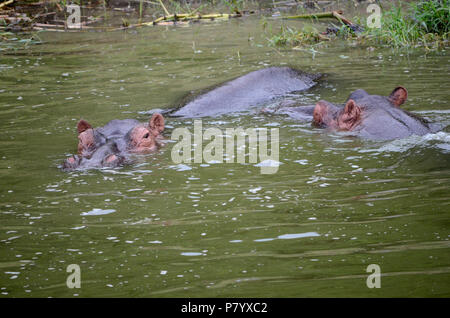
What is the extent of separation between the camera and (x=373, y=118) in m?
5.70

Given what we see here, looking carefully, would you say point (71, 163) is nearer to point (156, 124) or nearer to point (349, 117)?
point (156, 124)

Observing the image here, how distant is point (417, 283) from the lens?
2855 mm

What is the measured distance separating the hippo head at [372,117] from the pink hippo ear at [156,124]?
1.40 metres

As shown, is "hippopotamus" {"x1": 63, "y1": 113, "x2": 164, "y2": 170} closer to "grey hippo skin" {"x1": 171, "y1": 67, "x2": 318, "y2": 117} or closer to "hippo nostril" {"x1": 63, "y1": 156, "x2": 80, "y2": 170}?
"hippo nostril" {"x1": 63, "y1": 156, "x2": 80, "y2": 170}

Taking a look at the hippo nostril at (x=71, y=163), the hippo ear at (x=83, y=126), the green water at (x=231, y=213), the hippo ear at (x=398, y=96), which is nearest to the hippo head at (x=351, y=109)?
the hippo ear at (x=398, y=96)

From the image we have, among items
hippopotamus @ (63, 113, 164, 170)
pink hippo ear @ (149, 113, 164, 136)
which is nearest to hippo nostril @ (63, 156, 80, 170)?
hippopotamus @ (63, 113, 164, 170)

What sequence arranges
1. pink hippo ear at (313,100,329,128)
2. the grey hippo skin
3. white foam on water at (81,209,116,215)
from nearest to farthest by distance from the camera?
white foam on water at (81,209,116,215) < pink hippo ear at (313,100,329,128) < the grey hippo skin

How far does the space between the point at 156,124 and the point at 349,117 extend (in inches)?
67.8

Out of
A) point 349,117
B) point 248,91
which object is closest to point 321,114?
point 349,117

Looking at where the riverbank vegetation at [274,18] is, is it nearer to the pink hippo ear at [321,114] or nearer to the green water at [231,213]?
the green water at [231,213]

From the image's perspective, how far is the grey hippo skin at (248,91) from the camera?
22.6ft

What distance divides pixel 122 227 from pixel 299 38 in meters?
7.08

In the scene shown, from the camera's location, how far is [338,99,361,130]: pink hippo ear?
5.73m
